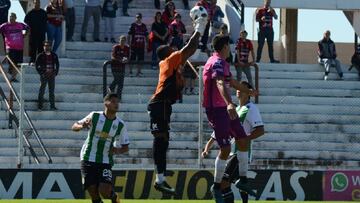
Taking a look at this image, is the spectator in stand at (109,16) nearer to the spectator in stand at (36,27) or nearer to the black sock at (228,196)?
the spectator in stand at (36,27)

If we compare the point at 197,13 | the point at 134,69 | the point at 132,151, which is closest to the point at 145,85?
the point at 134,69

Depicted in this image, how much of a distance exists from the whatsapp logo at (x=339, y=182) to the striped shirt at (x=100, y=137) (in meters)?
8.91

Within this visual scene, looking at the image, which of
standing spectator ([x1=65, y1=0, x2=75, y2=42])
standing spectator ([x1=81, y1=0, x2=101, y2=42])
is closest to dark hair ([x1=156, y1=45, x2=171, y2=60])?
standing spectator ([x1=65, y1=0, x2=75, y2=42])

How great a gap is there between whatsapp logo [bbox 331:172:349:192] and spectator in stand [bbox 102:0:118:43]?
Result: 24.4 ft

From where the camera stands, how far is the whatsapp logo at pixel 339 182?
1051 inches

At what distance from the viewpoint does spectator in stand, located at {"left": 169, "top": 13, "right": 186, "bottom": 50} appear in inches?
1188

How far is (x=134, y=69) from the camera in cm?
2977

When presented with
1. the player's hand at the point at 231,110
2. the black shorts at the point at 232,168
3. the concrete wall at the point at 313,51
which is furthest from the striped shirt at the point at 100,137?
the concrete wall at the point at 313,51

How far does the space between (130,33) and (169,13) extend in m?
1.23

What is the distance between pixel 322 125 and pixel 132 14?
582 cm

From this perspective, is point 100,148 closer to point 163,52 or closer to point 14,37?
point 163,52

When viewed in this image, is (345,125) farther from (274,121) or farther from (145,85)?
(145,85)

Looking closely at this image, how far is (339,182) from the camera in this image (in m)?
26.7

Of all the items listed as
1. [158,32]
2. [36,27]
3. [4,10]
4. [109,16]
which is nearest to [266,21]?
[158,32]
